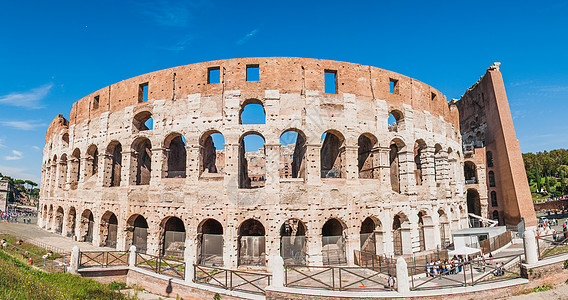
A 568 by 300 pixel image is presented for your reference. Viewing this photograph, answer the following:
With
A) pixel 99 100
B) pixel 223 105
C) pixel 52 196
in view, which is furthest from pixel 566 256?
pixel 52 196

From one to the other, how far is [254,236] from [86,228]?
504 inches

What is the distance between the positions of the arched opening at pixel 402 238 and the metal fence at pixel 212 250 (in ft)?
31.5

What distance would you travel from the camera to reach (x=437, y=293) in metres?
9.46

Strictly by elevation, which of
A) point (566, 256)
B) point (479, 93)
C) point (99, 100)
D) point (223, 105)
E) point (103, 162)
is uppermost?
point (479, 93)

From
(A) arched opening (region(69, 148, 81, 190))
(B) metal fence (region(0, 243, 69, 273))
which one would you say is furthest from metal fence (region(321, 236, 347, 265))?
(A) arched opening (region(69, 148, 81, 190))

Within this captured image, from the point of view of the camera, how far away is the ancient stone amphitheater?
49.1 feet

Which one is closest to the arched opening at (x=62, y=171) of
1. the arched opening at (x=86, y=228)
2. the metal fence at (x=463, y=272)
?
the arched opening at (x=86, y=228)

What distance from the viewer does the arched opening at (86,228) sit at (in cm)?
1994

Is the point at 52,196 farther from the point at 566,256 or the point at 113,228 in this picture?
the point at 566,256

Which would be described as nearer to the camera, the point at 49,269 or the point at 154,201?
the point at 49,269

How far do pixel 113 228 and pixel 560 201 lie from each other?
4765cm

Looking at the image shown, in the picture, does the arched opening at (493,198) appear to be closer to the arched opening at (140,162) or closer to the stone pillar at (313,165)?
the stone pillar at (313,165)

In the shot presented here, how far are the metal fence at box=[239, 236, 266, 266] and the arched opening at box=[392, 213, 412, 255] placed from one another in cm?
755

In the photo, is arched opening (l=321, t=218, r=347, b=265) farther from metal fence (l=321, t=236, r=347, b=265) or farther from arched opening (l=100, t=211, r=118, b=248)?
arched opening (l=100, t=211, r=118, b=248)
